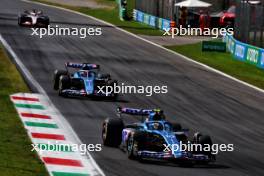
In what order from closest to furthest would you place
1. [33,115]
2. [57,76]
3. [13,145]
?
[13,145], [33,115], [57,76]

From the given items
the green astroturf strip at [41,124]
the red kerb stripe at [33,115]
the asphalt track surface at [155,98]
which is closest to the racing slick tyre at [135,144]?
the asphalt track surface at [155,98]

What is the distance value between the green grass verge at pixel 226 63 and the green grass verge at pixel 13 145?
1213 cm

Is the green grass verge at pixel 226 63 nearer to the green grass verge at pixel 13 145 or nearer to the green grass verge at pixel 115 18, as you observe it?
the green grass verge at pixel 115 18

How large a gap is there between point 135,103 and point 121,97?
1299 millimetres

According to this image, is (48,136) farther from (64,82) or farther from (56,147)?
(64,82)

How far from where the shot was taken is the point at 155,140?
19.8 meters

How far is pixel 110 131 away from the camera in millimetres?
20531

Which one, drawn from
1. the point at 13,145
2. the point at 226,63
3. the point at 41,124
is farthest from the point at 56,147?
the point at 226,63

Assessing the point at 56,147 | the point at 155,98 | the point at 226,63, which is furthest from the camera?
the point at 226,63

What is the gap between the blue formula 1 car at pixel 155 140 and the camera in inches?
747

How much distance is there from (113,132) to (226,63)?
23845 millimetres

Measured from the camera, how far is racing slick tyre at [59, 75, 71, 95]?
2922 centimetres

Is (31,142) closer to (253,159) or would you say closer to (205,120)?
(253,159)

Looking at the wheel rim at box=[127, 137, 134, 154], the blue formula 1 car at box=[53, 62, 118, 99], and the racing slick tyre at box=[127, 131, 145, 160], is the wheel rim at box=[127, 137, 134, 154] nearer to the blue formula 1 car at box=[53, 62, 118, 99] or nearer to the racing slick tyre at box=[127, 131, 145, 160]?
the racing slick tyre at box=[127, 131, 145, 160]
